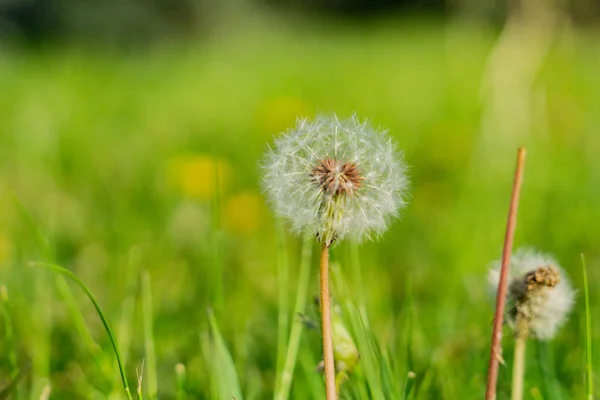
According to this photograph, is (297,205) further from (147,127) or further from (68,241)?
(147,127)

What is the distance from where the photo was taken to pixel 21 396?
0.99 m

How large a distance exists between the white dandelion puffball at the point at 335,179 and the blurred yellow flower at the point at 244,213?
121 centimetres

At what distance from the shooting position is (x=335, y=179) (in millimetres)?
623

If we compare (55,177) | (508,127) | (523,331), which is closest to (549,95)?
(508,127)

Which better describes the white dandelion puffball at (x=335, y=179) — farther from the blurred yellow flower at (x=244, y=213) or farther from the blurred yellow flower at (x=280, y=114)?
the blurred yellow flower at (x=280, y=114)

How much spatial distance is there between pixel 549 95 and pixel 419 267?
164 centimetres

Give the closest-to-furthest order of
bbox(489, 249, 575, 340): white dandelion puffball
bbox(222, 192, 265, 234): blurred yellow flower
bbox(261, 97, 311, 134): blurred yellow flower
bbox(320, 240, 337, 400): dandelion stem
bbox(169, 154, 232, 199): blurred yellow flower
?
bbox(320, 240, 337, 400): dandelion stem → bbox(489, 249, 575, 340): white dandelion puffball → bbox(222, 192, 265, 234): blurred yellow flower → bbox(169, 154, 232, 199): blurred yellow flower → bbox(261, 97, 311, 134): blurred yellow flower

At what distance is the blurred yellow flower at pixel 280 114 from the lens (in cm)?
279

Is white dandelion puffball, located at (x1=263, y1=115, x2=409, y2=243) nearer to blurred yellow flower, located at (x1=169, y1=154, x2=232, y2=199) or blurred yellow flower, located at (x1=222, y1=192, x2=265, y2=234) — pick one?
blurred yellow flower, located at (x1=222, y1=192, x2=265, y2=234)

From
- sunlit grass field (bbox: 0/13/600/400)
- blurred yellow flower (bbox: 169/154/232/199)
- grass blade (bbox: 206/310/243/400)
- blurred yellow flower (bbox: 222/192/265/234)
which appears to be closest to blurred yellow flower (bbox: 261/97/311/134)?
sunlit grass field (bbox: 0/13/600/400)

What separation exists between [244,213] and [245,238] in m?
0.09

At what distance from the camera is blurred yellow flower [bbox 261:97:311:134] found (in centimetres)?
279

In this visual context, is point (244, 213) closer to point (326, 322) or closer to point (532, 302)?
point (532, 302)

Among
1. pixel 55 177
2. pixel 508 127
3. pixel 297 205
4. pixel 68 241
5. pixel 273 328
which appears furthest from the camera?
pixel 508 127
